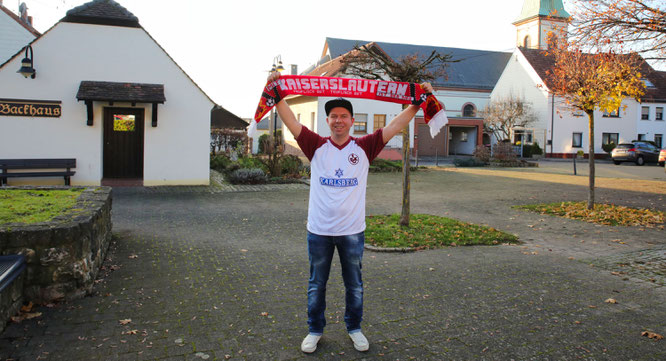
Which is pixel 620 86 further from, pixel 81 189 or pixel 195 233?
pixel 81 189

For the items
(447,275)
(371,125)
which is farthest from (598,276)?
(371,125)

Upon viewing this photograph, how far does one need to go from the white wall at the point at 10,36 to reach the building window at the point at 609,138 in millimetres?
47126

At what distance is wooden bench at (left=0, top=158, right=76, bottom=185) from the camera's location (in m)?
14.3

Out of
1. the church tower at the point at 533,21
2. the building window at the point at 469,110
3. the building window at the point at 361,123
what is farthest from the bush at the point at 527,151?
the church tower at the point at 533,21

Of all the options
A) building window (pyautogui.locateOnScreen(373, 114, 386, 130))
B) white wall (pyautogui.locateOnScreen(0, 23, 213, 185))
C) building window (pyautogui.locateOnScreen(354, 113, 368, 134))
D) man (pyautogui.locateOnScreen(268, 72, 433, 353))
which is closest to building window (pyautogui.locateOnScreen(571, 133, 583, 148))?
building window (pyautogui.locateOnScreen(373, 114, 386, 130))

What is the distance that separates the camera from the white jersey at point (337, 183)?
4031 mm

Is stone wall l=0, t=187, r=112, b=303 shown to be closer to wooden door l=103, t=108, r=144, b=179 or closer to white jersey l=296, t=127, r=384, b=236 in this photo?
white jersey l=296, t=127, r=384, b=236

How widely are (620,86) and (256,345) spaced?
10.1 metres

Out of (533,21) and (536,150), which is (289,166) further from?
(533,21)

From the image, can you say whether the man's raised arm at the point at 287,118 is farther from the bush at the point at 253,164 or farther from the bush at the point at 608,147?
the bush at the point at 608,147

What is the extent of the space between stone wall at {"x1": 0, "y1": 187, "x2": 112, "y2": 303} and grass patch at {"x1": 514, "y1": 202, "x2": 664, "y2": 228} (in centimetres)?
1003

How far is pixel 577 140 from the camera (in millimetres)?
45406

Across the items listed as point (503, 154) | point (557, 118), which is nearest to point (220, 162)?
point (503, 154)

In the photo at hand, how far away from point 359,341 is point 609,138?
5060 cm
